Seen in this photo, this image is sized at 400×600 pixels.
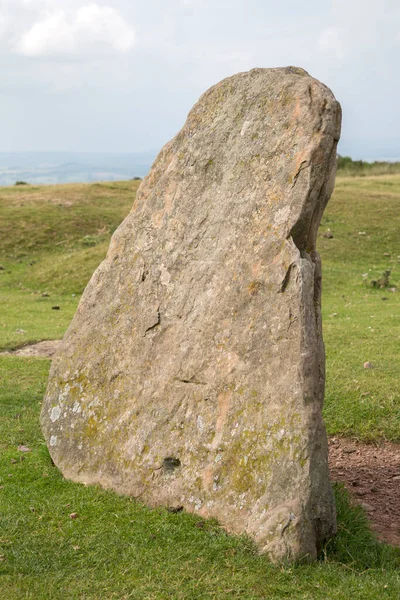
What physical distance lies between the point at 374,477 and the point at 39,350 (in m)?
8.59

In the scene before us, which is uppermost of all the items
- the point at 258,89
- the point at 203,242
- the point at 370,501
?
the point at 258,89

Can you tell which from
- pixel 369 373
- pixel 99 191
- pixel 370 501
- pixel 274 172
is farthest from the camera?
pixel 99 191

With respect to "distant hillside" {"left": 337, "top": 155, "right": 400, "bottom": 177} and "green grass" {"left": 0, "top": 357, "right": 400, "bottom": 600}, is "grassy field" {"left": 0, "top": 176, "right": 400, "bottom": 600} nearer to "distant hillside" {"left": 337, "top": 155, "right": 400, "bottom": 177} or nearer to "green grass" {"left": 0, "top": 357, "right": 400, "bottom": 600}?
"green grass" {"left": 0, "top": 357, "right": 400, "bottom": 600}

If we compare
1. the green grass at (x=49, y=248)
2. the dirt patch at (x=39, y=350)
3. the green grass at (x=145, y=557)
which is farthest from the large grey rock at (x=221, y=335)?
the green grass at (x=49, y=248)

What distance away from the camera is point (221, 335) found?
6.92 m

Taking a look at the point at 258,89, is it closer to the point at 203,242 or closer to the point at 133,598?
the point at 203,242

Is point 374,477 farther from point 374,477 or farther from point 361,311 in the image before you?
point 361,311

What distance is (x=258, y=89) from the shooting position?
739 centimetres

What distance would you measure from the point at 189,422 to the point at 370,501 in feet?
7.91

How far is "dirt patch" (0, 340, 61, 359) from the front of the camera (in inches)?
560

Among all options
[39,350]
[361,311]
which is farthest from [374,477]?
[361,311]

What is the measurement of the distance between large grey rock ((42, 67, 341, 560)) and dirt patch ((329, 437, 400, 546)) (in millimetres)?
1251

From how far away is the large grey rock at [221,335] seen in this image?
622 centimetres

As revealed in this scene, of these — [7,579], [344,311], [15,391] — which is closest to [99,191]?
[344,311]
